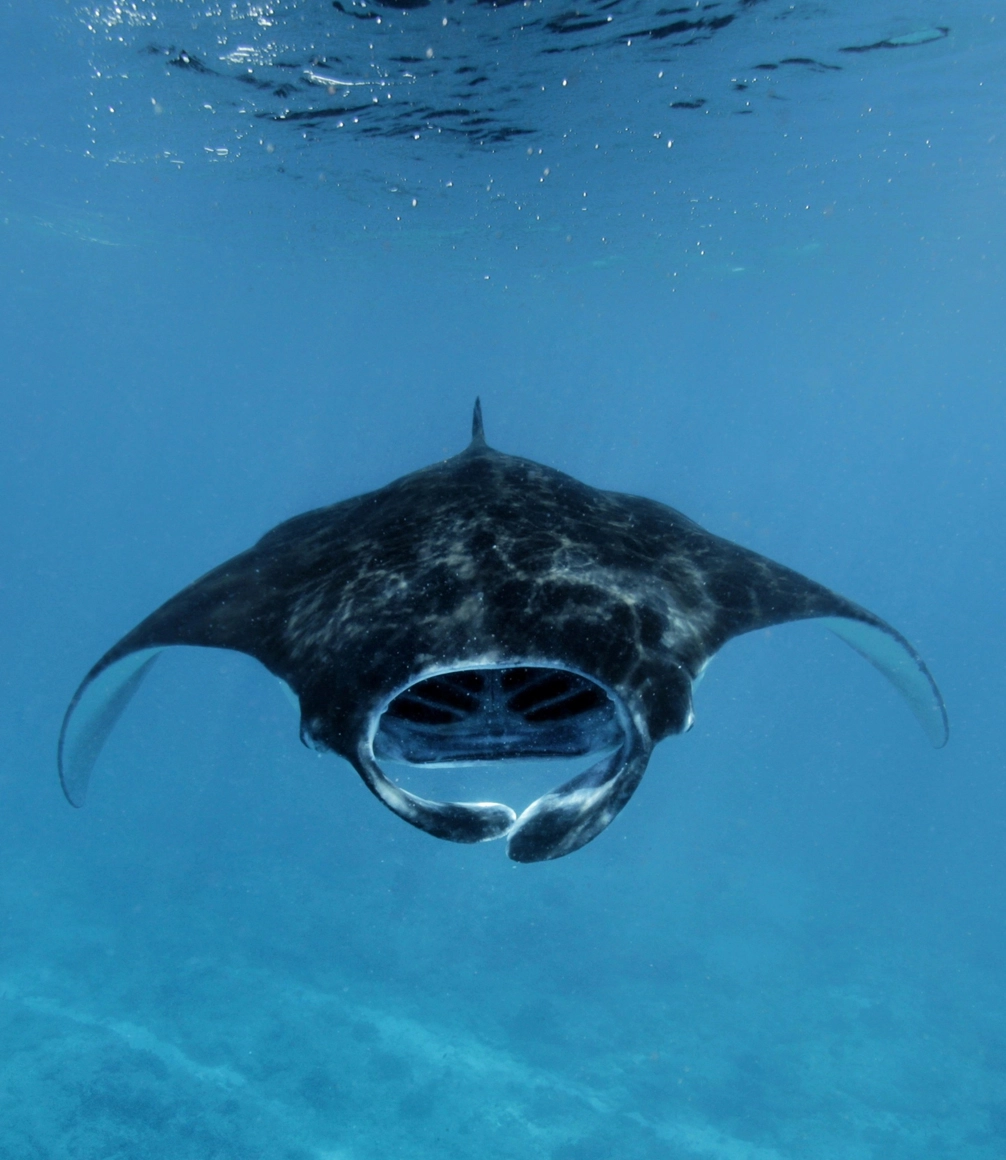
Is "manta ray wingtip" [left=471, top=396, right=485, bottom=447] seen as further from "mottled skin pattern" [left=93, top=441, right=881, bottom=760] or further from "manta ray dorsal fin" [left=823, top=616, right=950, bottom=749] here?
"manta ray dorsal fin" [left=823, top=616, right=950, bottom=749]

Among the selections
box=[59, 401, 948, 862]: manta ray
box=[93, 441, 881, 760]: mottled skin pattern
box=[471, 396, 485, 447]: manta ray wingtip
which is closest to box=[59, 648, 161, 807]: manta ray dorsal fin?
box=[59, 401, 948, 862]: manta ray

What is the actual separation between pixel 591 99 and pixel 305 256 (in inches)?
839

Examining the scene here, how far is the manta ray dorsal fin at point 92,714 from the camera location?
4770 mm

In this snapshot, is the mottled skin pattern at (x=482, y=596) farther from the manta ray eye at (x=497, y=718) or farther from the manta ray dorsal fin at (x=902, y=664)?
the manta ray eye at (x=497, y=718)

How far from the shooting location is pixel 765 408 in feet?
310

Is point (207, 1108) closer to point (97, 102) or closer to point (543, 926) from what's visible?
point (543, 926)

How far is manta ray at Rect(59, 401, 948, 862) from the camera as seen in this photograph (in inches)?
126

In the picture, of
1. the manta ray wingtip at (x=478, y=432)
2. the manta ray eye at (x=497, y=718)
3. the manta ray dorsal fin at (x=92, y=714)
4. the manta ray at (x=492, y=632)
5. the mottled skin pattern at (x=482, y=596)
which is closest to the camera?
the manta ray at (x=492, y=632)

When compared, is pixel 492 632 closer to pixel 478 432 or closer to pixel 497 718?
pixel 497 718

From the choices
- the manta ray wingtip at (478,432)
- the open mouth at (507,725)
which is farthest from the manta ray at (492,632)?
the manta ray wingtip at (478,432)

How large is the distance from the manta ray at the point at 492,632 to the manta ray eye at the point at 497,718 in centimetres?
1

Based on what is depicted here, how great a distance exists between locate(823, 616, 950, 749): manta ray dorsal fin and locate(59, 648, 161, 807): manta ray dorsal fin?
4.42 m

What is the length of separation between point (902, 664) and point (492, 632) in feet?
10.5

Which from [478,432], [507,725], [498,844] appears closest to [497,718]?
[507,725]
